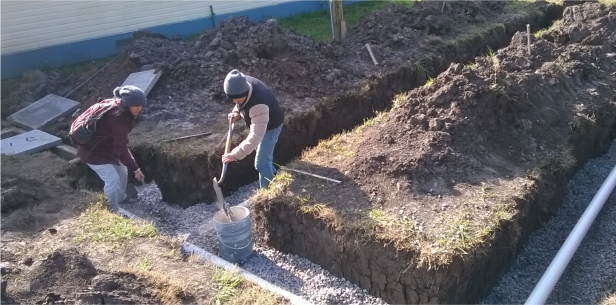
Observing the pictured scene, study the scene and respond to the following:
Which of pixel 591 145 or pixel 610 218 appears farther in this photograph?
pixel 591 145

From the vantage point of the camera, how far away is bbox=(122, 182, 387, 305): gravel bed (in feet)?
14.8

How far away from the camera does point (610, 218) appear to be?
5238 mm

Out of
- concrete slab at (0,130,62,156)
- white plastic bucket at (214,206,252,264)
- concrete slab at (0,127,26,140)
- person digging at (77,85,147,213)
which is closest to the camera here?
white plastic bucket at (214,206,252,264)

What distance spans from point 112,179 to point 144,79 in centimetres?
264

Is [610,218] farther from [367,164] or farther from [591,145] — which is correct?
[367,164]

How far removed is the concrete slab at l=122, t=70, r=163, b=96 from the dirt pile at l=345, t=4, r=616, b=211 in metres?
3.73

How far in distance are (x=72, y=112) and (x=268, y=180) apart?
4.15m

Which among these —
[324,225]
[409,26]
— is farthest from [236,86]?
[409,26]

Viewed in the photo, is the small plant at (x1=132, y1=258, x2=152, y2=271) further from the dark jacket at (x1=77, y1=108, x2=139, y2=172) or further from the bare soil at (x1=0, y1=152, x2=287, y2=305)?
the dark jacket at (x1=77, y1=108, x2=139, y2=172)

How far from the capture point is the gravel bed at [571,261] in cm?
437

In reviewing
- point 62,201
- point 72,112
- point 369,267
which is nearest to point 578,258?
point 369,267

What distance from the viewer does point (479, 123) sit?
214 inches

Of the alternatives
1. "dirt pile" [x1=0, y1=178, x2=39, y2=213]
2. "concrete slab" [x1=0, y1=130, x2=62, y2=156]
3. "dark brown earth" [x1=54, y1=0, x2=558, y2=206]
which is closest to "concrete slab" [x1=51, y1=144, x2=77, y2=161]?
"concrete slab" [x1=0, y1=130, x2=62, y2=156]

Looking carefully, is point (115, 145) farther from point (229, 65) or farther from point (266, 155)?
point (229, 65)
